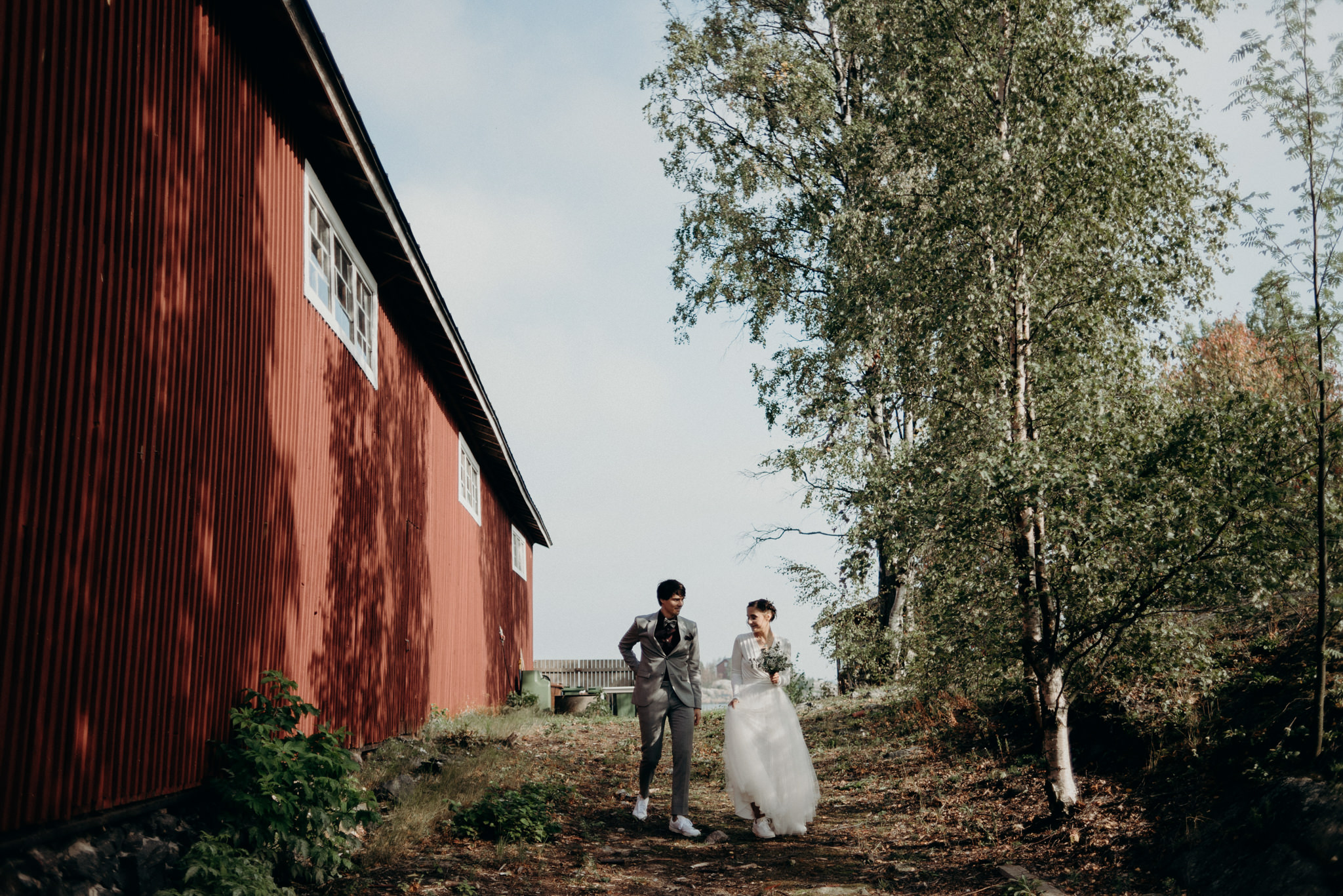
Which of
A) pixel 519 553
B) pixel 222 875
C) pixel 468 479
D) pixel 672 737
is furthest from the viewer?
pixel 519 553

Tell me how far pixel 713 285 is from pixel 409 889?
15.0m

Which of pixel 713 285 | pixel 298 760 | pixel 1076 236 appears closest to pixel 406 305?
pixel 298 760

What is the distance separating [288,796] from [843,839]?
4613 millimetres

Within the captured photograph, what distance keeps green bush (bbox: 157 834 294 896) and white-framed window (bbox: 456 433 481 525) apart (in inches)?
400

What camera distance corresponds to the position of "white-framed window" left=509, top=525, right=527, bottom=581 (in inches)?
878

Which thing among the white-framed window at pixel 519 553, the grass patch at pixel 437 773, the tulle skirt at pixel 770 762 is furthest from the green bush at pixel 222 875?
the white-framed window at pixel 519 553

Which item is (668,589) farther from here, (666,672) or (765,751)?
(765,751)

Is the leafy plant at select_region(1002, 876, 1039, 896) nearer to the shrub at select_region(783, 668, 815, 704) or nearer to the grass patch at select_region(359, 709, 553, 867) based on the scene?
the grass patch at select_region(359, 709, 553, 867)

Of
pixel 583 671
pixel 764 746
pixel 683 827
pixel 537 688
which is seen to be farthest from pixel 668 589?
pixel 583 671

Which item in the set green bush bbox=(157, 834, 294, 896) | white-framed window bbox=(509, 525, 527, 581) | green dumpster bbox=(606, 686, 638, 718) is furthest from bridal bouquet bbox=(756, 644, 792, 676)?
white-framed window bbox=(509, 525, 527, 581)

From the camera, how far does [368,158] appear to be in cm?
845

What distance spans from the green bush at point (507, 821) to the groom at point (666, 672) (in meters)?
0.98

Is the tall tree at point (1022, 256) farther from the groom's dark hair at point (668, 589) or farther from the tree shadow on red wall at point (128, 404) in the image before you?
the tree shadow on red wall at point (128, 404)

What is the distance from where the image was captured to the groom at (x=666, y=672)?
7.91m
